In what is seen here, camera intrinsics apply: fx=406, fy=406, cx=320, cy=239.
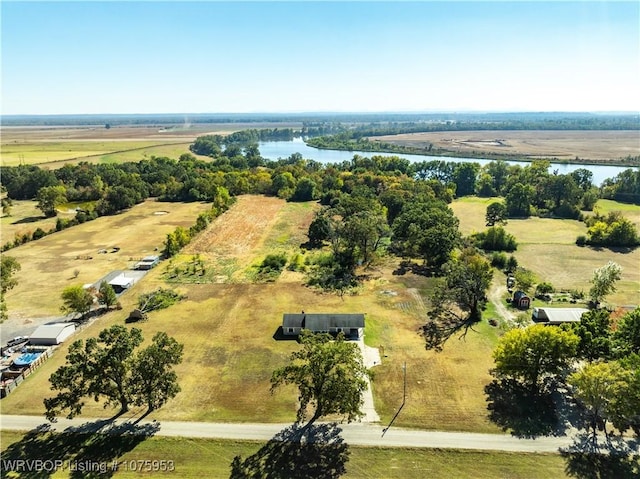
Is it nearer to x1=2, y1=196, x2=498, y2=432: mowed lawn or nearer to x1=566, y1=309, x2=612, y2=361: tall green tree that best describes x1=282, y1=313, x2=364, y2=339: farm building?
x1=2, y1=196, x2=498, y2=432: mowed lawn

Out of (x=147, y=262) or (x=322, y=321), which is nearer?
(x=322, y=321)

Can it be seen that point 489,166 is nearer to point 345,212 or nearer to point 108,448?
point 345,212

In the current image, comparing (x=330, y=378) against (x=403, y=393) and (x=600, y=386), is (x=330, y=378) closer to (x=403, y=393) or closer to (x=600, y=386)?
(x=403, y=393)

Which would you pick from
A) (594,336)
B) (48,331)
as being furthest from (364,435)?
(48,331)

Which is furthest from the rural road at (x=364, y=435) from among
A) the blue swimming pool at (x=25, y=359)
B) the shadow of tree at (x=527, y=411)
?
the blue swimming pool at (x=25, y=359)

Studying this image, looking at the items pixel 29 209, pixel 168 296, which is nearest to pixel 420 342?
pixel 168 296

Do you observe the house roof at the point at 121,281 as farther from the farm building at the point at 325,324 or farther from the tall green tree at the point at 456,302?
the tall green tree at the point at 456,302
